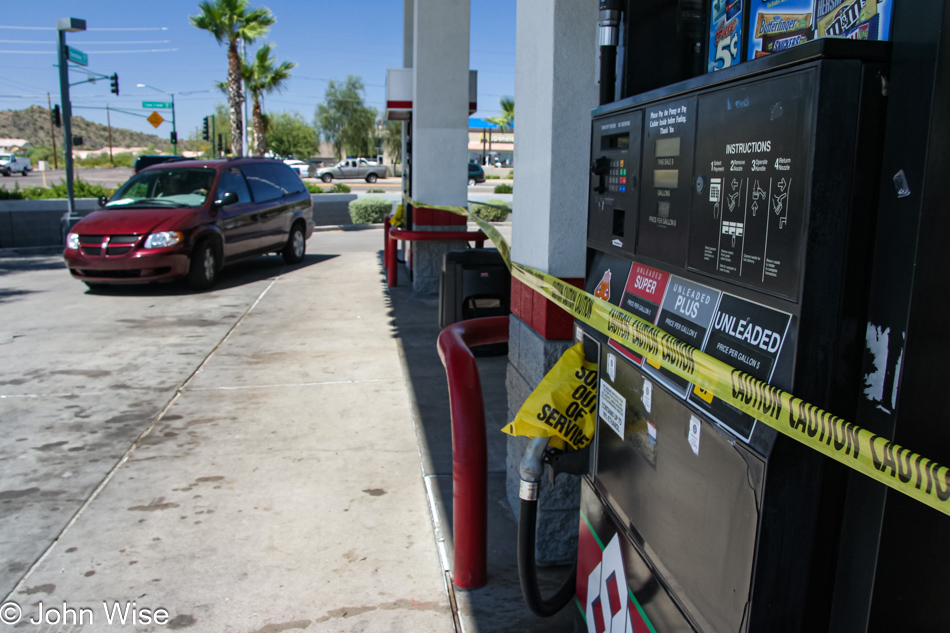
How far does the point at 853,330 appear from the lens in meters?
1.36

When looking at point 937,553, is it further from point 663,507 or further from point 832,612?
point 663,507

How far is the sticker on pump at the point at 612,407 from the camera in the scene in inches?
82.3

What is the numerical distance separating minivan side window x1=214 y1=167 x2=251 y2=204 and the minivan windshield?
147 mm

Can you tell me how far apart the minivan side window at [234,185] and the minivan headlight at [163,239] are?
3.57 ft

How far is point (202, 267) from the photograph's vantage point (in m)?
10.3

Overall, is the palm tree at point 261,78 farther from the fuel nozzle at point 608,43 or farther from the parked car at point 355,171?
the fuel nozzle at point 608,43

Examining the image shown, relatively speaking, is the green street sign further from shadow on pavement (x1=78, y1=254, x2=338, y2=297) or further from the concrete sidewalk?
the concrete sidewalk

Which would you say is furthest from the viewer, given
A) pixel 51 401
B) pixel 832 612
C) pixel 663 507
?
pixel 51 401

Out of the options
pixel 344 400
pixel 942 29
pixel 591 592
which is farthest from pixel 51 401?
pixel 942 29

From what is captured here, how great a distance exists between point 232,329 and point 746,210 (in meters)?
7.25

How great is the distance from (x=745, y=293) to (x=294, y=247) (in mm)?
11999

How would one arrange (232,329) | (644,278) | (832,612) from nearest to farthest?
(832,612) < (644,278) < (232,329)

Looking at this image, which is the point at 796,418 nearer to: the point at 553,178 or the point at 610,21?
the point at 610,21

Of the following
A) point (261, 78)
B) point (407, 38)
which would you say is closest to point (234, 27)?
point (261, 78)
